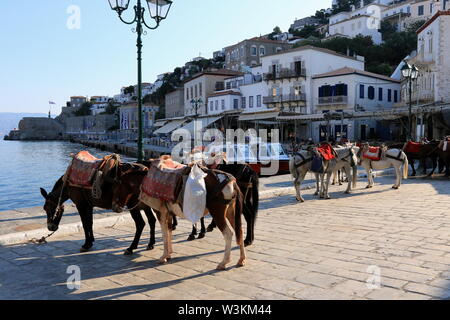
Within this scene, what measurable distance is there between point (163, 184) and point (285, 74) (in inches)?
1579

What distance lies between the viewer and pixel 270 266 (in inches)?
207

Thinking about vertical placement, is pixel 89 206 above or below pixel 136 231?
above

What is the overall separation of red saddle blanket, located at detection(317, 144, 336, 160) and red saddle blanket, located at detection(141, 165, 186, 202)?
6.69 m

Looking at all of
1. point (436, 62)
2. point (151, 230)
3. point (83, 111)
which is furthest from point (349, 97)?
point (83, 111)

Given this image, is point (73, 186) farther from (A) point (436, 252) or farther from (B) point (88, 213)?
(A) point (436, 252)

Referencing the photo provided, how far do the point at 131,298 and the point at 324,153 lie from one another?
8274mm

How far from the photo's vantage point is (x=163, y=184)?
18.0 feet

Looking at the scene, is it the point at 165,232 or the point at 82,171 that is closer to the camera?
the point at 165,232

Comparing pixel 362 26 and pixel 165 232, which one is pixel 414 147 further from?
pixel 362 26

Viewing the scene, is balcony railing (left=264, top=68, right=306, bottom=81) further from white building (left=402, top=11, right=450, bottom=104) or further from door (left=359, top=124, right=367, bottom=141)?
white building (left=402, top=11, right=450, bottom=104)

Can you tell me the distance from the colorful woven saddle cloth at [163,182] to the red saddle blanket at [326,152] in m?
6.47

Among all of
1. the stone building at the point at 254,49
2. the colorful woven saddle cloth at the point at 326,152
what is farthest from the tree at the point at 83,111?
the colorful woven saddle cloth at the point at 326,152

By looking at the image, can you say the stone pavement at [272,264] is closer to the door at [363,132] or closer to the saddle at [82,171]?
the saddle at [82,171]

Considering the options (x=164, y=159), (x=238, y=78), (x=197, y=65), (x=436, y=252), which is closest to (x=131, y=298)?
(x=164, y=159)
